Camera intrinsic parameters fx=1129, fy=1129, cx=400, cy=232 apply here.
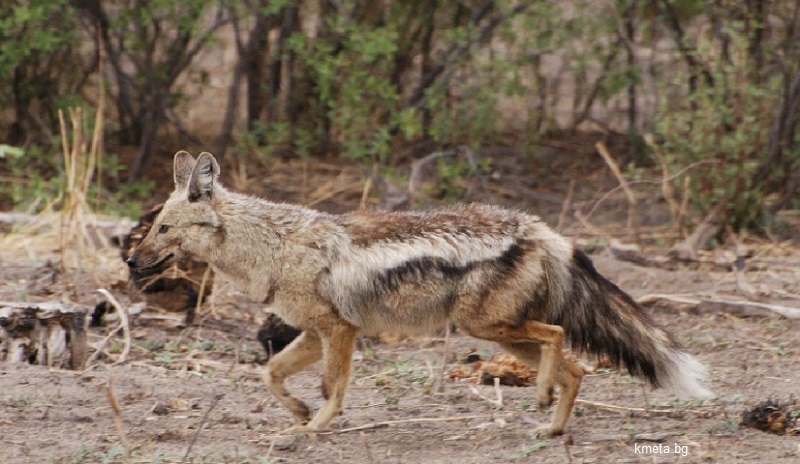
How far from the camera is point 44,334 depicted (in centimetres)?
705

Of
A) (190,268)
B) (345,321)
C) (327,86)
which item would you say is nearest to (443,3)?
(327,86)

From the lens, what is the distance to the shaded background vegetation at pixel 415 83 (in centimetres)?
1090

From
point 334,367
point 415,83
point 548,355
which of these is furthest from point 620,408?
point 415,83

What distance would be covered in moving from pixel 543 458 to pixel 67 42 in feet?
28.2

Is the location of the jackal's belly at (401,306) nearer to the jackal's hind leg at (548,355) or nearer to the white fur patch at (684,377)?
the jackal's hind leg at (548,355)

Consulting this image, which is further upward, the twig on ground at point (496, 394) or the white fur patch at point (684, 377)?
the white fur patch at point (684, 377)

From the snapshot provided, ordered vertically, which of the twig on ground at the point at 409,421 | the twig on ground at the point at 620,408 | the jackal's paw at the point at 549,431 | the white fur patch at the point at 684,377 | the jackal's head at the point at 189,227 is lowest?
the twig on ground at the point at 409,421

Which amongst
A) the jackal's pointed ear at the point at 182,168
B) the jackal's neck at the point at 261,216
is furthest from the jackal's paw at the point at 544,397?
the jackal's pointed ear at the point at 182,168

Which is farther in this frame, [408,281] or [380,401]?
[380,401]

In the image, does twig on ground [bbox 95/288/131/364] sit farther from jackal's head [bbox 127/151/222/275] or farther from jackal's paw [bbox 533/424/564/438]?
jackal's paw [bbox 533/424/564/438]

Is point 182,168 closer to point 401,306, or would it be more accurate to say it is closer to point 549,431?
point 401,306

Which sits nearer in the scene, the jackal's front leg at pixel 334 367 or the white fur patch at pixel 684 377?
the white fur patch at pixel 684 377

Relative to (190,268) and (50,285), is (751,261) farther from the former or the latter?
(50,285)

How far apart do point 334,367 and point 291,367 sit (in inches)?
10.9
